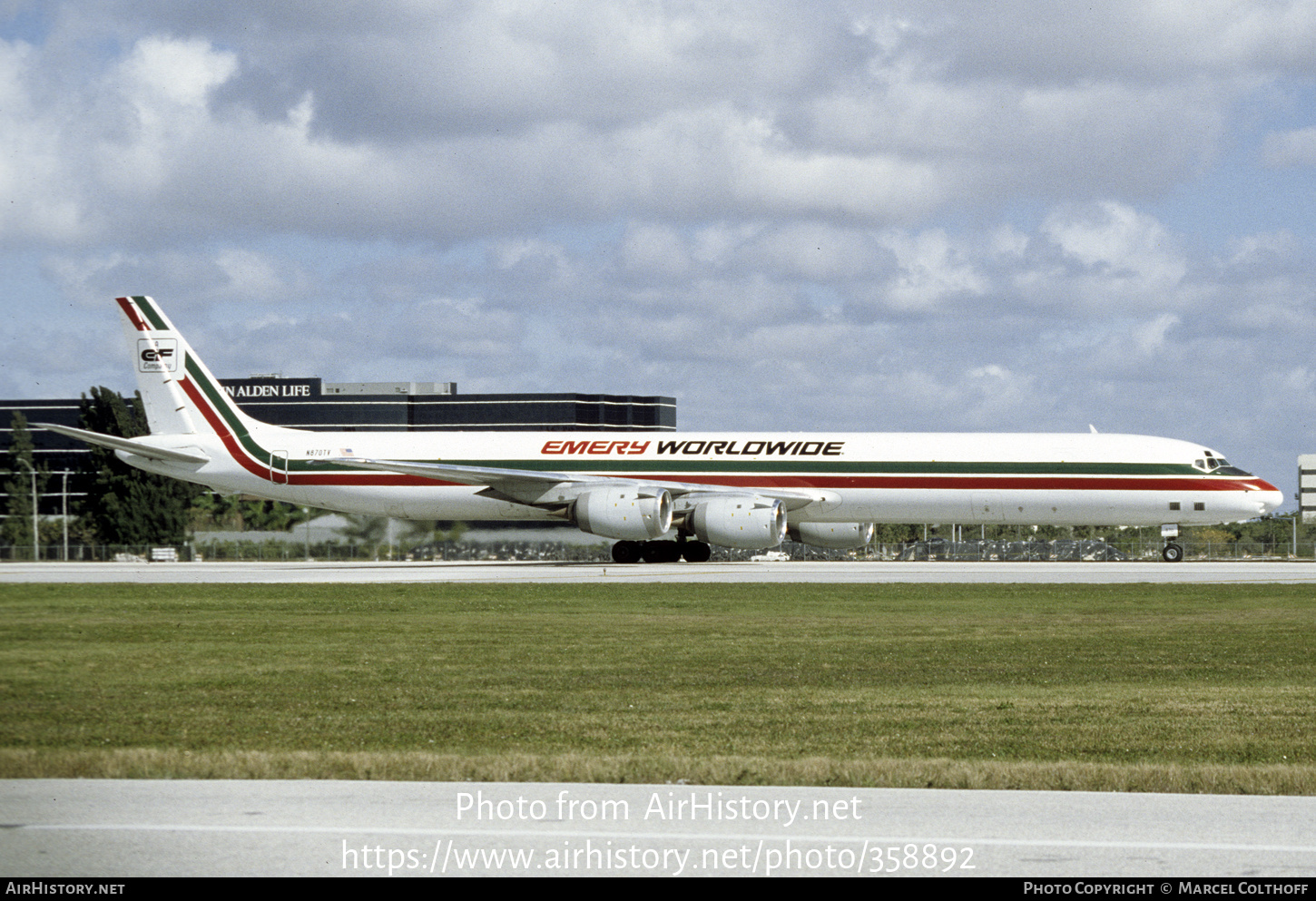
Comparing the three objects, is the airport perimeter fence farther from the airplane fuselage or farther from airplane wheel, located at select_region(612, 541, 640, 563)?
the airplane fuselage

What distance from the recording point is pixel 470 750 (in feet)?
40.8

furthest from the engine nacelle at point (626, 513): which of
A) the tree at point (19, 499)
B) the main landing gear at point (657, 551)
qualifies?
the tree at point (19, 499)

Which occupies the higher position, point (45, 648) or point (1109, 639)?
point (45, 648)

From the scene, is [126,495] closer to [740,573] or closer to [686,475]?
[686,475]

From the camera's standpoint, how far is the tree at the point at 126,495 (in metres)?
82.5

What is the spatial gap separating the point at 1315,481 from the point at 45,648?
337 feet

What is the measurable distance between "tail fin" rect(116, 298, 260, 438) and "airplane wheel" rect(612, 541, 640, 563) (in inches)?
616

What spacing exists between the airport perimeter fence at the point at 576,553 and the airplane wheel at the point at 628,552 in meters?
3.56

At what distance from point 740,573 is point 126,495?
54.1 metres

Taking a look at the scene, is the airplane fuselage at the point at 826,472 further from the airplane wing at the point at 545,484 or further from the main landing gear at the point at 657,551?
the main landing gear at the point at 657,551

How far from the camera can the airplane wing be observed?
54500 millimetres

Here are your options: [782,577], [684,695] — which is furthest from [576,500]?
[684,695]

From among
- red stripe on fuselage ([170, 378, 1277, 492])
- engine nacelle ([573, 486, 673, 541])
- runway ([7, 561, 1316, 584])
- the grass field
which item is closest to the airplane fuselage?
red stripe on fuselage ([170, 378, 1277, 492])

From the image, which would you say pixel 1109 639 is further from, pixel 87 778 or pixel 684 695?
pixel 87 778
